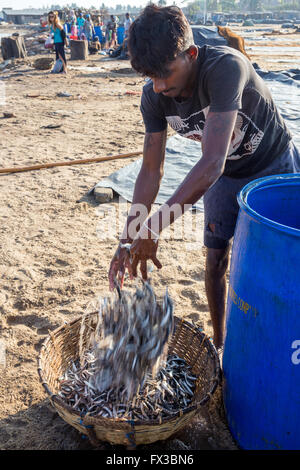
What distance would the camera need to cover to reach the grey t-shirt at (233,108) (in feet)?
5.87

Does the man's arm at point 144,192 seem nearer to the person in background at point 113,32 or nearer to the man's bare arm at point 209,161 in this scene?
the man's bare arm at point 209,161

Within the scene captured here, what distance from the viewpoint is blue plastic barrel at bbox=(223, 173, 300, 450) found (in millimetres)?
1546

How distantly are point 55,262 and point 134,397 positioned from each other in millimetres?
2037

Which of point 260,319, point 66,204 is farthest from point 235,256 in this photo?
point 66,204

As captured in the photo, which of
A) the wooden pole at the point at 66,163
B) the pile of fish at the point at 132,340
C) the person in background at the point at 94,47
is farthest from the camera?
the person in background at the point at 94,47

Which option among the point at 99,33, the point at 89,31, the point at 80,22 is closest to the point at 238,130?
the point at 89,31

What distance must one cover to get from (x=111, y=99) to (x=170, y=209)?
393 inches

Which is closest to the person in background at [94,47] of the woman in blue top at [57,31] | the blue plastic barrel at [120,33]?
the blue plastic barrel at [120,33]

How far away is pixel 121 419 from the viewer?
6.19 feet

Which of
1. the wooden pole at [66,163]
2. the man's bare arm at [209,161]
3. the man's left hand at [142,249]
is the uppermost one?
the man's bare arm at [209,161]

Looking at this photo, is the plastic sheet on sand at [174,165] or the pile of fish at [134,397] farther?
the plastic sheet on sand at [174,165]

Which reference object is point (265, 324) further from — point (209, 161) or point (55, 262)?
point (55, 262)

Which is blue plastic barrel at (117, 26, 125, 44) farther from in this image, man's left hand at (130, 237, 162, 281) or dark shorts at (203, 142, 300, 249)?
man's left hand at (130, 237, 162, 281)

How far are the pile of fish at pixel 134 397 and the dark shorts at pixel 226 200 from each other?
840mm
